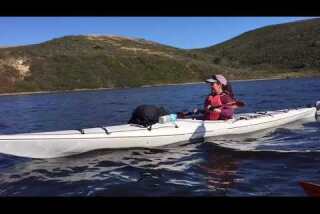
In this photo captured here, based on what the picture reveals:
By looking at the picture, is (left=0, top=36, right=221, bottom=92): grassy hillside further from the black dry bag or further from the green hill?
the black dry bag

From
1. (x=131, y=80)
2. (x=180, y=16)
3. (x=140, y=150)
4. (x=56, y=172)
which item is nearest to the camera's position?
(x=180, y=16)

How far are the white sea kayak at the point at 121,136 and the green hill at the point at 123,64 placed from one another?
5176cm

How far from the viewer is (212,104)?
13.2 metres

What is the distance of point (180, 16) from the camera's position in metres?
2.35

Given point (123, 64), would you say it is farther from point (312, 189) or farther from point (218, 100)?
point (312, 189)

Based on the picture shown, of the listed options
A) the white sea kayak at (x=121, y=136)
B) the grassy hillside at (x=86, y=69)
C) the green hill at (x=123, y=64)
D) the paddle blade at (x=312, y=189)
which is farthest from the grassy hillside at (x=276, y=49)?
the paddle blade at (x=312, y=189)

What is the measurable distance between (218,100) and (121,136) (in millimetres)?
3317

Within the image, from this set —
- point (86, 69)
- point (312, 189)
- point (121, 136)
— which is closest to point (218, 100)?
point (121, 136)

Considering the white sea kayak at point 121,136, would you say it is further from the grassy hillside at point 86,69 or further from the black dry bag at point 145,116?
the grassy hillside at point 86,69

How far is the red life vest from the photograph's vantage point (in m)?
13.1

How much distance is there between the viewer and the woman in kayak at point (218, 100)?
13094 mm
